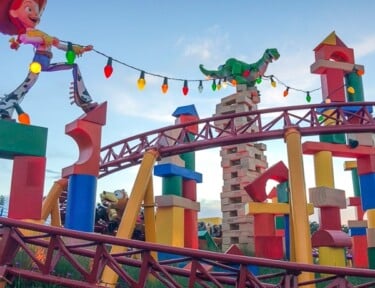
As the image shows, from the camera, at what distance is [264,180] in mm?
11844

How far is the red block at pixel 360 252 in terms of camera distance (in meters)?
13.5

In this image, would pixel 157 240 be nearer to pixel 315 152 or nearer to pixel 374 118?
pixel 315 152

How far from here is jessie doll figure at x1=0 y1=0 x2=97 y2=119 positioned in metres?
9.13

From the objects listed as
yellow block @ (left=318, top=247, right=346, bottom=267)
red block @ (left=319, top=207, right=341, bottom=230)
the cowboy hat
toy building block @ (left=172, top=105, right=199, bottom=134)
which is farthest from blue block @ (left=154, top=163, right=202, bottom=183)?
the cowboy hat

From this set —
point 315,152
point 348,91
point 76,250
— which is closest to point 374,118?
point 315,152

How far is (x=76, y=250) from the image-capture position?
5727 millimetres

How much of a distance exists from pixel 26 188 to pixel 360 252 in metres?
10.2

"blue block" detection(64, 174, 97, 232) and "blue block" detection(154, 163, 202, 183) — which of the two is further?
"blue block" detection(154, 163, 202, 183)

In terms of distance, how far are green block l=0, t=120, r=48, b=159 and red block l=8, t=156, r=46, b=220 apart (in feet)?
0.49

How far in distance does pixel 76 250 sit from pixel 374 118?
26.9ft

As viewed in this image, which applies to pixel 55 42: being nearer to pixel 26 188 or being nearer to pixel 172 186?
pixel 26 188

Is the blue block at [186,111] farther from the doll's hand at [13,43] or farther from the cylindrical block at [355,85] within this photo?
the doll's hand at [13,43]

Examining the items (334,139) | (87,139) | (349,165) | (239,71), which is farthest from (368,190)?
(87,139)

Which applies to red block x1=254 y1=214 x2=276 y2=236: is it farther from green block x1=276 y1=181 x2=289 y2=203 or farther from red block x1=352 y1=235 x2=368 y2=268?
red block x1=352 y1=235 x2=368 y2=268
